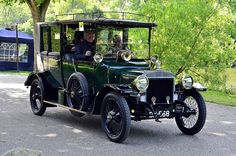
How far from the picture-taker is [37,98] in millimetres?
10781

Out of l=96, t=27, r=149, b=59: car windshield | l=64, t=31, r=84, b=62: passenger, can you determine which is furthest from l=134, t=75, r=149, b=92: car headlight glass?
l=64, t=31, r=84, b=62: passenger

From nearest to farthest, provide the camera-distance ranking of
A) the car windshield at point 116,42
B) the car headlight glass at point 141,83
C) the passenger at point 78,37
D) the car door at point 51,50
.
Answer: the car headlight glass at point 141,83, the car windshield at point 116,42, the passenger at point 78,37, the car door at point 51,50

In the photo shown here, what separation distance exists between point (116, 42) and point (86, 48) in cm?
63

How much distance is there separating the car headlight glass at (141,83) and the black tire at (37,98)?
3.14 m

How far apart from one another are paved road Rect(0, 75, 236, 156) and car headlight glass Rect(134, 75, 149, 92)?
3.03 ft

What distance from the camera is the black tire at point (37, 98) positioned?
10.4 m

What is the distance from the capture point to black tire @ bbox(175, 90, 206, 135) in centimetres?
857

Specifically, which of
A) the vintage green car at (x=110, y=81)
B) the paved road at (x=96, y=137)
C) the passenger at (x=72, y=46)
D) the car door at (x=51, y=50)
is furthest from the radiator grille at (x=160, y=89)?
the car door at (x=51, y=50)

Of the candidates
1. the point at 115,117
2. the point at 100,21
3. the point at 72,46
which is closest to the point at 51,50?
the point at 72,46

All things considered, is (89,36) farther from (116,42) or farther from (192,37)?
(192,37)

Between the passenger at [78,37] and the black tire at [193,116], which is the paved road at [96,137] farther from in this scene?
the passenger at [78,37]

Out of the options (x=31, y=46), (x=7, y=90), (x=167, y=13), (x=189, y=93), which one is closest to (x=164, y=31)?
(x=167, y=13)

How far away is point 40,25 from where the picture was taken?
35.3 feet

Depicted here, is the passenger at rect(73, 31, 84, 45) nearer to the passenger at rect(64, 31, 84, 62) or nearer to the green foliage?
the passenger at rect(64, 31, 84, 62)
